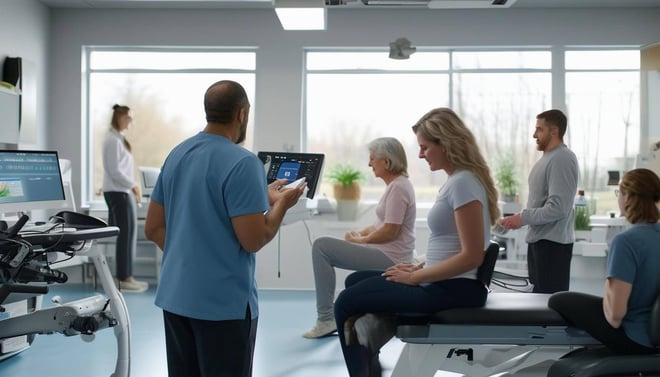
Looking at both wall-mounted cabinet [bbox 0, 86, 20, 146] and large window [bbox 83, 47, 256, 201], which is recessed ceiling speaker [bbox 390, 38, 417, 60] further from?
wall-mounted cabinet [bbox 0, 86, 20, 146]

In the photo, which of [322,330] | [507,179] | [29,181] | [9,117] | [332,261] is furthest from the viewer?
[507,179]

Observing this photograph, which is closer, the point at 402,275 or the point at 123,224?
the point at 402,275

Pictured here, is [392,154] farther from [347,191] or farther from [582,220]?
[582,220]

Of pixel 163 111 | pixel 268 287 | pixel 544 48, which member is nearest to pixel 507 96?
pixel 544 48

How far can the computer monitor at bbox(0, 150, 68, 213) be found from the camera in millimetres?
3172

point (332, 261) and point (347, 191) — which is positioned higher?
point (347, 191)

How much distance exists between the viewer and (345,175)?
6.10 m

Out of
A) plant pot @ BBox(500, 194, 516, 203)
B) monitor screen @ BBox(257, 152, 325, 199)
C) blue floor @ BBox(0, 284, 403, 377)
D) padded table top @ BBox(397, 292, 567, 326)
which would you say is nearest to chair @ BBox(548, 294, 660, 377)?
padded table top @ BBox(397, 292, 567, 326)

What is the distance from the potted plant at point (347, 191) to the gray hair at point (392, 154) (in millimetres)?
2178

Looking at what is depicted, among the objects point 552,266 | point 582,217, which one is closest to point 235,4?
point 582,217

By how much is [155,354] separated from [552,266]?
7.59ft

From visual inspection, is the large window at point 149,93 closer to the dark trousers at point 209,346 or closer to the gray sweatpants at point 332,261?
the gray sweatpants at point 332,261

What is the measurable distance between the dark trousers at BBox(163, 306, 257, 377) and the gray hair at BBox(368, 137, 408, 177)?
2.02 m

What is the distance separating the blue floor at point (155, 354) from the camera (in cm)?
346
